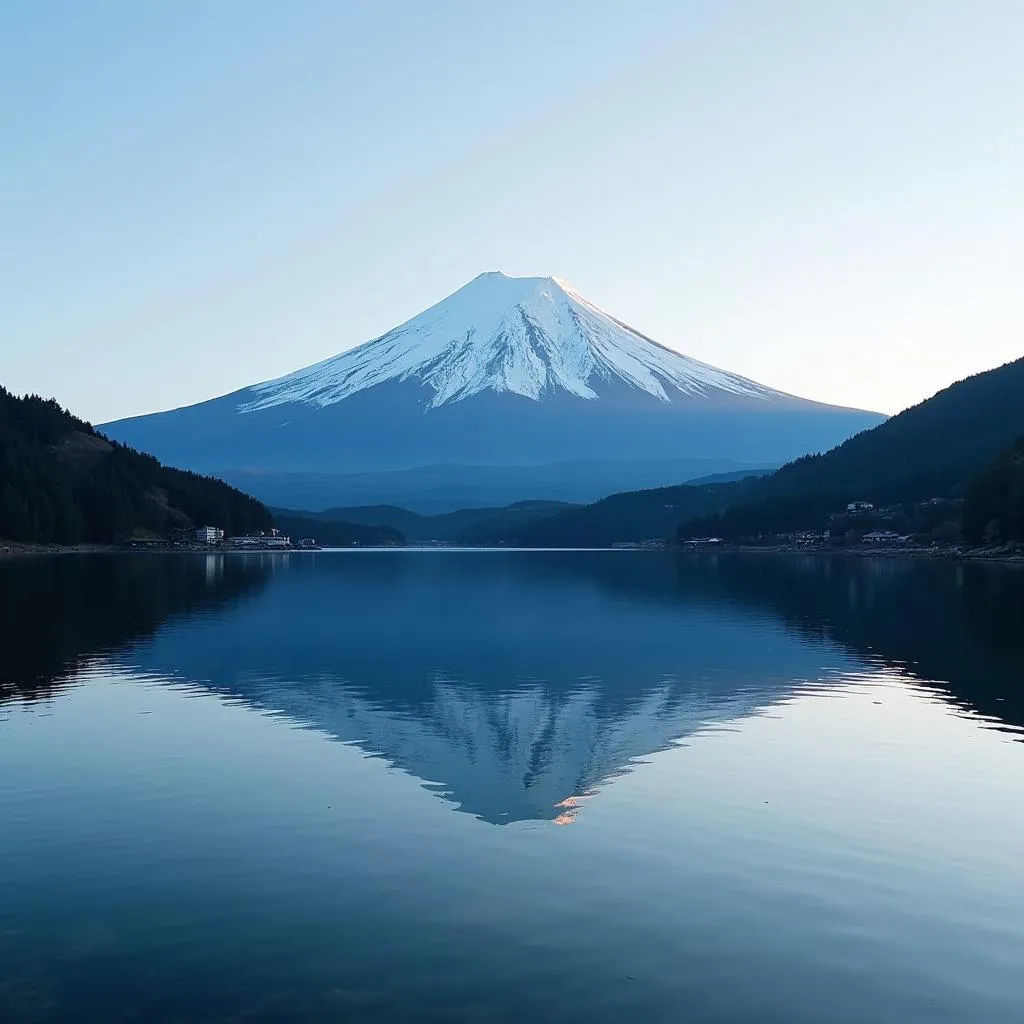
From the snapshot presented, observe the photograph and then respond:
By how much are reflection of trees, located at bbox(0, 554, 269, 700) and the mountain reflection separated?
0.73 ft

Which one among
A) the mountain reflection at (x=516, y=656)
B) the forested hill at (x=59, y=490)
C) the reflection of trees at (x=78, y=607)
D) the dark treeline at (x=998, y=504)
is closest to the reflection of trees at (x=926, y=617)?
the mountain reflection at (x=516, y=656)

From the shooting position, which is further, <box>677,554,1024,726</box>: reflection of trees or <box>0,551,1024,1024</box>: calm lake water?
<box>677,554,1024,726</box>: reflection of trees

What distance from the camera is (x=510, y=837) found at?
18250mm

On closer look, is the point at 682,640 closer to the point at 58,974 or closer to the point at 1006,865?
the point at 1006,865

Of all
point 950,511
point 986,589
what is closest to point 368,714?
point 986,589

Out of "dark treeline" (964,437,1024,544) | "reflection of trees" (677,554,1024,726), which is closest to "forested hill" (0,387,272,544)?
"reflection of trees" (677,554,1024,726)

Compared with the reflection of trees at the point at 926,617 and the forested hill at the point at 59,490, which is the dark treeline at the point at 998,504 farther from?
the forested hill at the point at 59,490

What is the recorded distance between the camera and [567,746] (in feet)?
87.0

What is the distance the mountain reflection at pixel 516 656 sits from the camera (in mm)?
26703

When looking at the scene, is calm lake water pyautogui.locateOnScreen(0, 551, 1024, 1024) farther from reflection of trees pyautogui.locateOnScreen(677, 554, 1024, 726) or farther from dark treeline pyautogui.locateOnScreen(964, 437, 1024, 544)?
dark treeline pyautogui.locateOnScreen(964, 437, 1024, 544)

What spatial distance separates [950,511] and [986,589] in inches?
4157

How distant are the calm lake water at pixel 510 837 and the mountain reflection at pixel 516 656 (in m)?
0.27

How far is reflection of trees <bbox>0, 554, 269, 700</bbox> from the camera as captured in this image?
38844 millimetres

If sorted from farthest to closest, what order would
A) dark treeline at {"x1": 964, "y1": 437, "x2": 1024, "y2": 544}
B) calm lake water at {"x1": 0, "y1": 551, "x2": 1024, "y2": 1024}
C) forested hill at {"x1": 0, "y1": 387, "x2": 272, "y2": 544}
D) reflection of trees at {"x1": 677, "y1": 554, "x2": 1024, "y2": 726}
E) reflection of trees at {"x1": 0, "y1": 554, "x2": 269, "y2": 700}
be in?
1. forested hill at {"x1": 0, "y1": 387, "x2": 272, "y2": 544}
2. dark treeline at {"x1": 964, "y1": 437, "x2": 1024, "y2": 544}
3. reflection of trees at {"x1": 0, "y1": 554, "x2": 269, "y2": 700}
4. reflection of trees at {"x1": 677, "y1": 554, "x2": 1024, "y2": 726}
5. calm lake water at {"x1": 0, "y1": 551, "x2": 1024, "y2": 1024}
